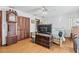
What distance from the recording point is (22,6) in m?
3.31

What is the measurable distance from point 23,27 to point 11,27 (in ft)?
2.48

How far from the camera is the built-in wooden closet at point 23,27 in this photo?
12.5 ft

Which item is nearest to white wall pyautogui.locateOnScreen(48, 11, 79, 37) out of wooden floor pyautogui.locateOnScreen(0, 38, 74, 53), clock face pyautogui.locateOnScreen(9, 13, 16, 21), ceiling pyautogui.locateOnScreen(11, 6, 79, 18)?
ceiling pyautogui.locateOnScreen(11, 6, 79, 18)

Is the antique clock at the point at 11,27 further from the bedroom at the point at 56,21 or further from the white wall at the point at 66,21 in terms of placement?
the white wall at the point at 66,21

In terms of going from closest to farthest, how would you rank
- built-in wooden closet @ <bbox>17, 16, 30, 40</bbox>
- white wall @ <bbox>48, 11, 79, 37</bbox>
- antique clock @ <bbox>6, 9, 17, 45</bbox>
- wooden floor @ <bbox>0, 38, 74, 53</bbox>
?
white wall @ <bbox>48, 11, 79, 37</bbox>, wooden floor @ <bbox>0, 38, 74, 53</bbox>, built-in wooden closet @ <bbox>17, 16, 30, 40</bbox>, antique clock @ <bbox>6, 9, 17, 45</bbox>

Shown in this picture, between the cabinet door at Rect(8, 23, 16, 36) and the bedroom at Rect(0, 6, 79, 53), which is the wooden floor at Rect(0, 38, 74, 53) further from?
the cabinet door at Rect(8, 23, 16, 36)

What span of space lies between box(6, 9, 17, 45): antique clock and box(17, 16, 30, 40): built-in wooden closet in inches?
6.6

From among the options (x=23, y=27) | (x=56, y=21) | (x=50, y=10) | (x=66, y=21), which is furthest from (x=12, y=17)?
(x=66, y=21)

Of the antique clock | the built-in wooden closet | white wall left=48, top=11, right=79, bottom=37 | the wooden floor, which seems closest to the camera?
white wall left=48, top=11, right=79, bottom=37

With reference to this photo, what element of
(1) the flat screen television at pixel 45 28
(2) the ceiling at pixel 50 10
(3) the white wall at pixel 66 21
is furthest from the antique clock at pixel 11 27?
(3) the white wall at pixel 66 21

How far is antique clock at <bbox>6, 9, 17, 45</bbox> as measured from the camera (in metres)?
3.98
